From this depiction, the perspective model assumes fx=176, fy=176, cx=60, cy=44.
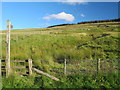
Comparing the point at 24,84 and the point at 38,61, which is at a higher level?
the point at 38,61

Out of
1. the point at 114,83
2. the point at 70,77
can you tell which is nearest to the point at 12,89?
the point at 70,77

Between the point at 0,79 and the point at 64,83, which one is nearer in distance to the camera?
the point at 64,83

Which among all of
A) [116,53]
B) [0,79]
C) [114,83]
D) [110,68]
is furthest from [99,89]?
[116,53]

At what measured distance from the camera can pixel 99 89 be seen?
7836 millimetres

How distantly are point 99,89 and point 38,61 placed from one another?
6219mm

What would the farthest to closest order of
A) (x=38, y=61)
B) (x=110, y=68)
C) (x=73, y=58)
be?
(x=73, y=58) → (x=38, y=61) → (x=110, y=68)

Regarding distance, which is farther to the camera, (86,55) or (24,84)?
(86,55)

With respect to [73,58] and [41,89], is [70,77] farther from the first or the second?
[73,58]

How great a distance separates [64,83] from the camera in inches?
331

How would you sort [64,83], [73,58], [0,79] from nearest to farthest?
[64,83], [0,79], [73,58]

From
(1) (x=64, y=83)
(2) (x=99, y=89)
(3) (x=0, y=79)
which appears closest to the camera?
(2) (x=99, y=89)

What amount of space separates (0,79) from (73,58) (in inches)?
270

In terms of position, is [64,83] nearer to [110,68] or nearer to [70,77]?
[70,77]

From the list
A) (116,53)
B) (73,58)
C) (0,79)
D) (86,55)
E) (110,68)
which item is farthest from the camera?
(116,53)
